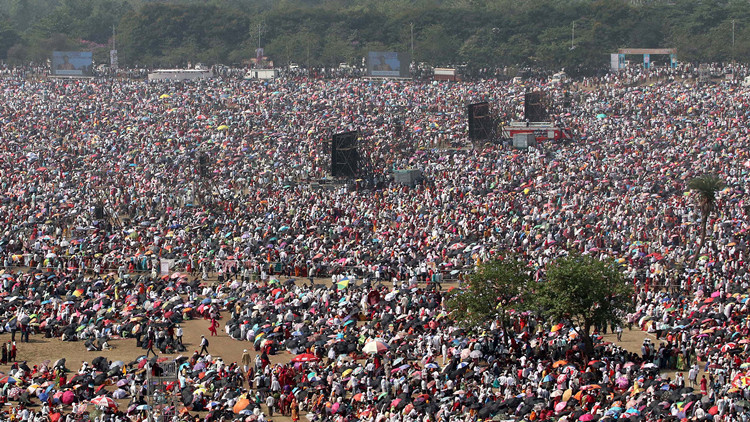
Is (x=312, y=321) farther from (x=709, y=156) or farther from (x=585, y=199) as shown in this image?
(x=709, y=156)

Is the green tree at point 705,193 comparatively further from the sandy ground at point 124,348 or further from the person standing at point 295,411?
the person standing at point 295,411

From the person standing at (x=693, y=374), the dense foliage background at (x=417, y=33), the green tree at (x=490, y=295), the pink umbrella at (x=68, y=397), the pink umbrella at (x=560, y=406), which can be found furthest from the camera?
the dense foliage background at (x=417, y=33)

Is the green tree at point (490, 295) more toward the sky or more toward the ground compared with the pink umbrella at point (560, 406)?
more toward the sky

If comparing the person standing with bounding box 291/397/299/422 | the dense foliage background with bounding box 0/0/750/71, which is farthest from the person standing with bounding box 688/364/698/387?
the dense foliage background with bounding box 0/0/750/71

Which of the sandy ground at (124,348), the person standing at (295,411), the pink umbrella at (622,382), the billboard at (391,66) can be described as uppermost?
the billboard at (391,66)

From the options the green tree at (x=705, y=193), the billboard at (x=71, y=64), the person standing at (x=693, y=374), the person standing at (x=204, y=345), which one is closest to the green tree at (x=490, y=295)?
the person standing at (x=693, y=374)

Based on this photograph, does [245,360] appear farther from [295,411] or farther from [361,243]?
[361,243]

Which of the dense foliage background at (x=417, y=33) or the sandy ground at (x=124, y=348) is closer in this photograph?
the sandy ground at (x=124, y=348)

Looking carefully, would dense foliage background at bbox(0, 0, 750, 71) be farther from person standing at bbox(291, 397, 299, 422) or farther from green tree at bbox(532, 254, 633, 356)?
person standing at bbox(291, 397, 299, 422)

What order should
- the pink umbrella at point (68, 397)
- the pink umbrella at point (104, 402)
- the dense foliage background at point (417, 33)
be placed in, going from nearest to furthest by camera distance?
1. the pink umbrella at point (104, 402)
2. the pink umbrella at point (68, 397)
3. the dense foliage background at point (417, 33)
